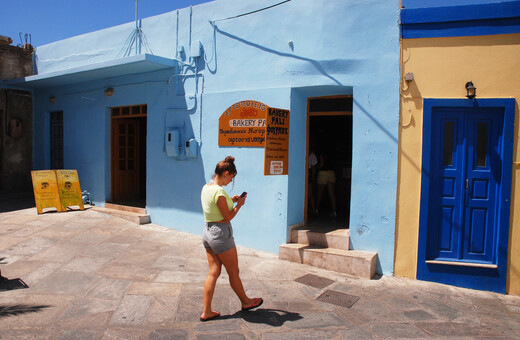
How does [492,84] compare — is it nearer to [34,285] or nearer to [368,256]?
[368,256]

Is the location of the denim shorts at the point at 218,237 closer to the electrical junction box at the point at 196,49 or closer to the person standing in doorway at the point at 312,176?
the person standing in doorway at the point at 312,176

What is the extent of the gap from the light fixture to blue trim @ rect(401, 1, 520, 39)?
2.37ft

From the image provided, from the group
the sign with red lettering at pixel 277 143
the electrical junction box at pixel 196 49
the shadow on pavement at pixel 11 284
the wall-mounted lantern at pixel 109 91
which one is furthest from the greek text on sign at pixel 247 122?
the shadow on pavement at pixel 11 284

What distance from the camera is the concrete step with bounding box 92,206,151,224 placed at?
26.2 feet

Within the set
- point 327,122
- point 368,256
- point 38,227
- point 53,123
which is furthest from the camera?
point 53,123

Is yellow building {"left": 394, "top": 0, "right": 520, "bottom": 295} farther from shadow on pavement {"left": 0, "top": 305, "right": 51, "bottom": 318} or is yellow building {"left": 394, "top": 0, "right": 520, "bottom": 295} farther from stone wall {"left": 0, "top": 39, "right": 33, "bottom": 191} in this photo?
stone wall {"left": 0, "top": 39, "right": 33, "bottom": 191}

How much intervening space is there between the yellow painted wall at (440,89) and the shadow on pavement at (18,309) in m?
4.76

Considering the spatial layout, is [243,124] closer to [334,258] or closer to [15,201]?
[334,258]

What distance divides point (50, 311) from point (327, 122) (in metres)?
7.52

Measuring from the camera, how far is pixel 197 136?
7348mm

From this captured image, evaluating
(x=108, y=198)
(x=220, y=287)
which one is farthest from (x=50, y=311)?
(x=108, y=198)

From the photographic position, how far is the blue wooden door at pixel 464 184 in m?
5.30

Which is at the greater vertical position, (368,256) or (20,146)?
(20,146)

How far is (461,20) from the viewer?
5277 mm
